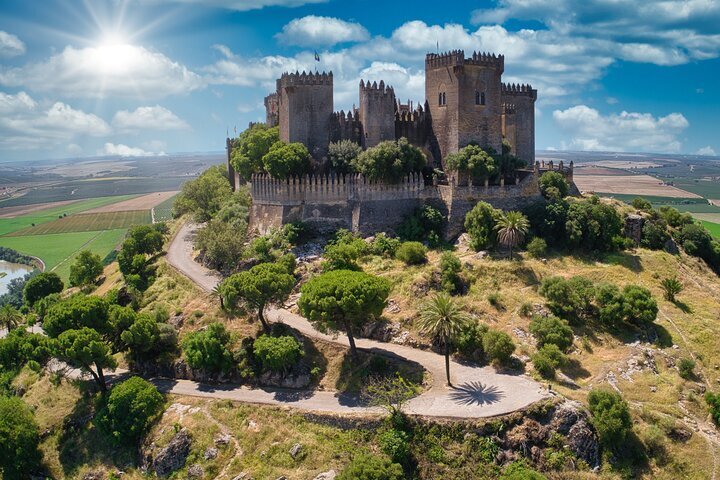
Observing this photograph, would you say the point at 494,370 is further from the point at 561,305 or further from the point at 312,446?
the point at 312,446

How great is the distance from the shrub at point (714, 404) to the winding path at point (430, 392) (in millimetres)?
11634

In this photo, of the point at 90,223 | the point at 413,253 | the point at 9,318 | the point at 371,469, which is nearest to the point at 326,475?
the point at 371,469

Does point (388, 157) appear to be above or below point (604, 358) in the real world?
above

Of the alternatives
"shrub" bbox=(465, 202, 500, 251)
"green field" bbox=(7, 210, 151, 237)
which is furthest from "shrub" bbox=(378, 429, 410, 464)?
"green field" bbox=(7, 210, 151, 237)

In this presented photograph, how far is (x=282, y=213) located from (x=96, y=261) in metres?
27.4

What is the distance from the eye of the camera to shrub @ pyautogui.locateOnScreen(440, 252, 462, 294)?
52188 mm

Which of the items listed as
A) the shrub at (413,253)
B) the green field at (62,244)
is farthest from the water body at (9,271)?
the shrub at (413,253)

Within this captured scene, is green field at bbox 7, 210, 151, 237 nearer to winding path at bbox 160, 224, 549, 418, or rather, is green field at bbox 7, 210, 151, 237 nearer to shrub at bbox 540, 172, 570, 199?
Answer: shrub at bbox 540, 172, 570, 199

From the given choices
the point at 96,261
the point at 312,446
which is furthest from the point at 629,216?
the point at 96,261

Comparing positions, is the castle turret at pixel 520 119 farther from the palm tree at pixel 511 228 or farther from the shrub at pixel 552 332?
the shrub at pixel 552 332

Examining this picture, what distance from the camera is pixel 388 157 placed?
201 feet

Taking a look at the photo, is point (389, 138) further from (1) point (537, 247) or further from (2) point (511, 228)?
(1) point (537, 247)

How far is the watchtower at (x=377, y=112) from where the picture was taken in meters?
65.8

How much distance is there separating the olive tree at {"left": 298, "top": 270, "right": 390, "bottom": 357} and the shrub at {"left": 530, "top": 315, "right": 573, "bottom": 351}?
1230 centimetres
